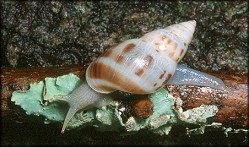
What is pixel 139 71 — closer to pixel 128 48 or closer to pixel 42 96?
pixel 128 48

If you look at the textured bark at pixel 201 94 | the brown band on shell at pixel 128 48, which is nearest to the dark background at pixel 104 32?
the textured bark at pixel 201 94

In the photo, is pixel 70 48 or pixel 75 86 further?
pixel 70 48

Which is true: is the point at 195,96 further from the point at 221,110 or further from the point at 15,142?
the point at 15,142

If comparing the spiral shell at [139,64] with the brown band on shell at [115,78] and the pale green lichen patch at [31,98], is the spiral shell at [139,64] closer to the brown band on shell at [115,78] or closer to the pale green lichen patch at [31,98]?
the brown band on shell at [115,78]

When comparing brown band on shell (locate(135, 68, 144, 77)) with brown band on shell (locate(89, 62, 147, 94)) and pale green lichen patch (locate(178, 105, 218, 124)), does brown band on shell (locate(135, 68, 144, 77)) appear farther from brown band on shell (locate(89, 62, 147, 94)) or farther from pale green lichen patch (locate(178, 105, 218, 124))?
pale green lichen patch (locate(178, 105, 218, 124))

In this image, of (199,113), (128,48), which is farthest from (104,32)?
(199,113)

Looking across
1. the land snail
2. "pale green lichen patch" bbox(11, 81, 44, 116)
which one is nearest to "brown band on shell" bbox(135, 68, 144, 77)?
the land snail

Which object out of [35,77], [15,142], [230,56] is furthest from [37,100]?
[230,56]
